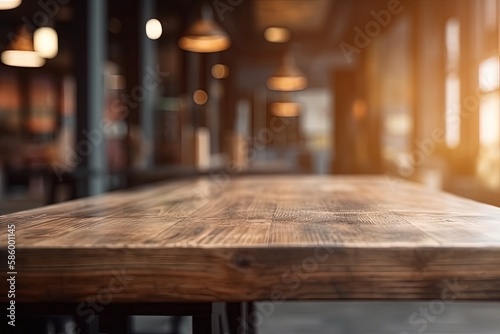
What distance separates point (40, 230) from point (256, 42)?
37.4 feet

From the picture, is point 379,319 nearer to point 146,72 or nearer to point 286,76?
point 146,72

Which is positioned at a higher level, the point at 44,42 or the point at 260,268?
the point at 44,42

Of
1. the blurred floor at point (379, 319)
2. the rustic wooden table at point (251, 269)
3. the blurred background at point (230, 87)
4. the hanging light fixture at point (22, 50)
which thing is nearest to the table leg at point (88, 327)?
the rustic wooden table at point (251, 269)

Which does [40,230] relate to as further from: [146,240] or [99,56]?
[99,56]

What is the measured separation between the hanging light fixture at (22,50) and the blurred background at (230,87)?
1.2 inches

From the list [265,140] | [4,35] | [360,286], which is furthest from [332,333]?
[265,140]

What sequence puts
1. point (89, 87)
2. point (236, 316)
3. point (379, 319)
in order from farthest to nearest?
point (89, 87)
point (379, 319)
point (236, 316)

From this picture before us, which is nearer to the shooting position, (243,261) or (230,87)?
(243,261)

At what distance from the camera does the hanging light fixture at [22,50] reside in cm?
530

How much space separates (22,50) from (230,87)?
937 centimetres

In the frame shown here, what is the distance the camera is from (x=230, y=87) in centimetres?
1446

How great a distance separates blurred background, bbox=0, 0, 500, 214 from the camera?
507 centimetres

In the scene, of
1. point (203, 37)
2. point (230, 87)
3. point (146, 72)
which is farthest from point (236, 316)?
point (230, 87)

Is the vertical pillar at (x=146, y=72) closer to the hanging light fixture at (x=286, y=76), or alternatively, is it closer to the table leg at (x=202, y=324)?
the hanging light fixture at (x=286, y=76)
